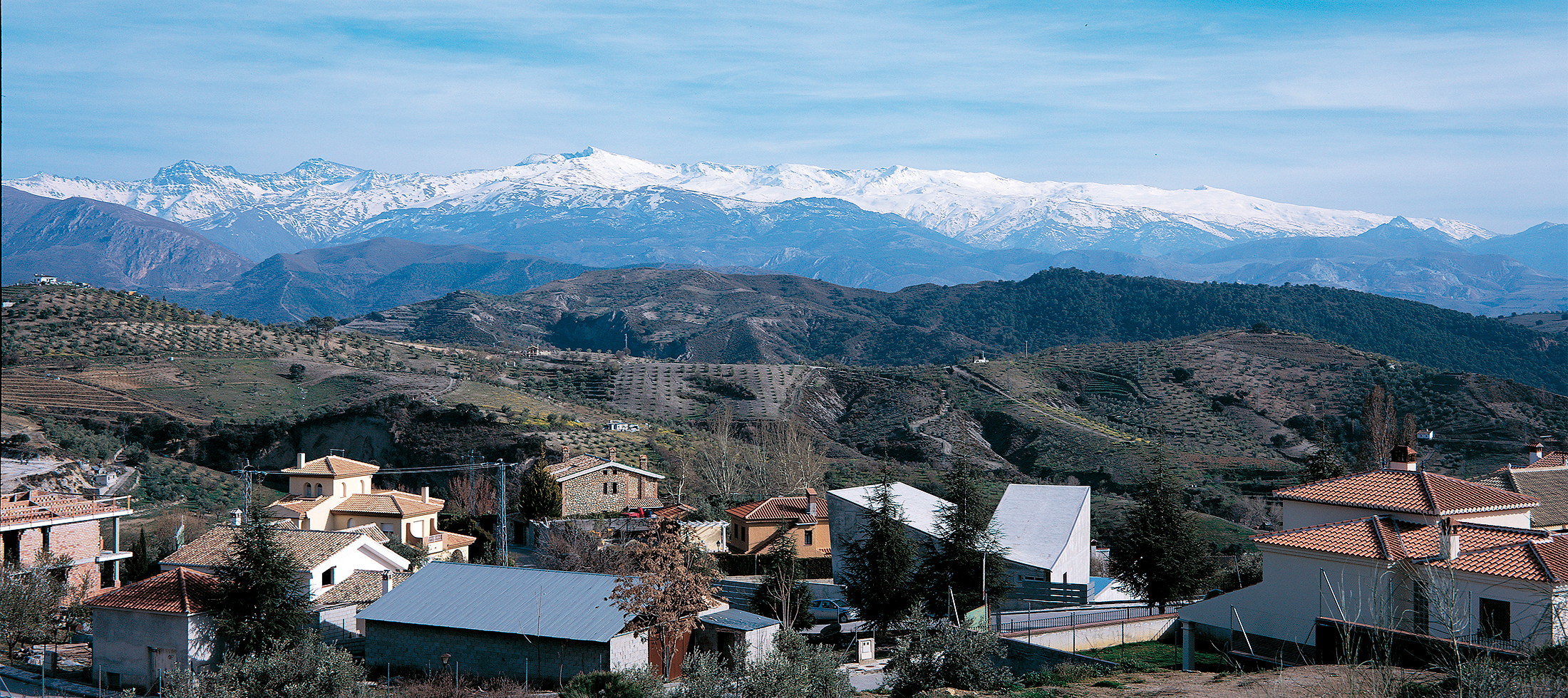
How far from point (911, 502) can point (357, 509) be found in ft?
68.0

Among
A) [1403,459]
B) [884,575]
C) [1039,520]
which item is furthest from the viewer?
[1039,520]

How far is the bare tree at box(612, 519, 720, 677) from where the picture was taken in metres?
23.0

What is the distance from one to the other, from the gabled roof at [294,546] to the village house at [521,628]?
6266mm

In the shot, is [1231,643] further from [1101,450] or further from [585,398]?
[585,398]

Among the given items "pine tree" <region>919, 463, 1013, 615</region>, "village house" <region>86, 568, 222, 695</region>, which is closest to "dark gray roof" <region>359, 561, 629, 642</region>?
"village house" <region>86, 568, 222, 695</region>

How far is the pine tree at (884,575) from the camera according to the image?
28391 mm

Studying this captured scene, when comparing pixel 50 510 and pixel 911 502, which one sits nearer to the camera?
pixel 50 510

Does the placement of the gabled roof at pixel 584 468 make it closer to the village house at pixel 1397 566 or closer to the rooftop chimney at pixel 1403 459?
the village house at pixel 1397 566

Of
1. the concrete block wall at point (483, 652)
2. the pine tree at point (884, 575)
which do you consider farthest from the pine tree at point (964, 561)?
the concrete block wall at point (483, 652)

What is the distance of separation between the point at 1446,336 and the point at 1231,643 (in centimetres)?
15024

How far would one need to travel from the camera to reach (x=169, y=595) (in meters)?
24.4

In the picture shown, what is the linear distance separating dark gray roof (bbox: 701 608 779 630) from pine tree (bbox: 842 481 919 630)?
Answer: 12.9ft

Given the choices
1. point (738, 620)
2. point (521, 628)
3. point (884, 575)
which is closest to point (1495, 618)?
point (884, 575)

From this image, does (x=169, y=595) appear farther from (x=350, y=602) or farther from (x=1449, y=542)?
(x=1449, y=542)
